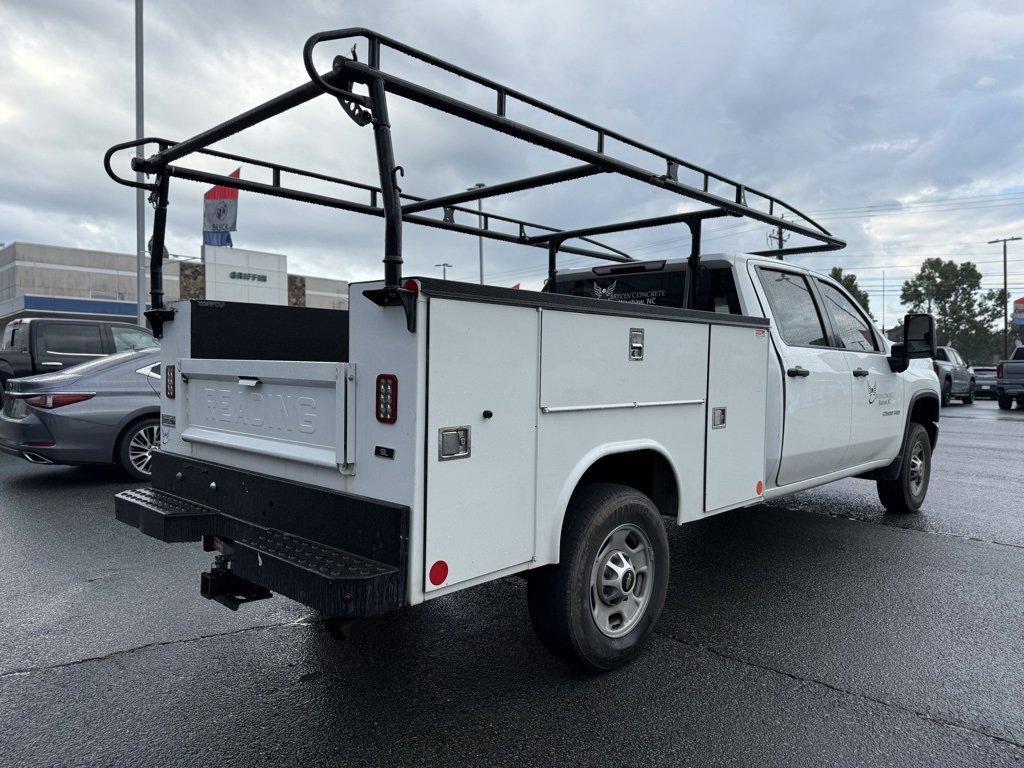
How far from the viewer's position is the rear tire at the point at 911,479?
654cm

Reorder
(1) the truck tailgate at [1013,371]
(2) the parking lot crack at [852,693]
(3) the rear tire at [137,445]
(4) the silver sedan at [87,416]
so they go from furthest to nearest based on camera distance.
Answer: (1) the truck tailgate at [1013,371] → (3) the rear tire at [137,445] → (4) the silver sedan at [87,416] → (2) the parking lot crack at [852,693]

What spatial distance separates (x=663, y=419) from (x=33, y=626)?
3491mm

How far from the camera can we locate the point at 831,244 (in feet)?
18.2

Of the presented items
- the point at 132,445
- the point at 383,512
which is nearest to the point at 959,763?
the point at 383,512

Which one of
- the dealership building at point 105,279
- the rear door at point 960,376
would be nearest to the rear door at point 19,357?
the rear door at point 960,376

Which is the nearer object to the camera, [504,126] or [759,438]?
[504,126]

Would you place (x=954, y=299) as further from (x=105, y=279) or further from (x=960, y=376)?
(x=105, y=279)

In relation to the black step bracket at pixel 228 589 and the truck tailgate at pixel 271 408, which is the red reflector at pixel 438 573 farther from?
the black step bracket at pixel 228 589

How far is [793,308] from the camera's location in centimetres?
513

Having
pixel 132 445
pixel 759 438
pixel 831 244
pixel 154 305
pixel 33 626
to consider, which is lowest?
pixel 33 626

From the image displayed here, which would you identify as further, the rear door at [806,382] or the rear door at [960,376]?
the rear door at [960,376]

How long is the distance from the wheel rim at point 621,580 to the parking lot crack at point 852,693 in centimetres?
43

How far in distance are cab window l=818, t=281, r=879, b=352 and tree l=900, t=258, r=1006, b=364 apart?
73.7 m

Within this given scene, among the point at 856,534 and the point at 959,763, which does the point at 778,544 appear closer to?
the point at 856,534
